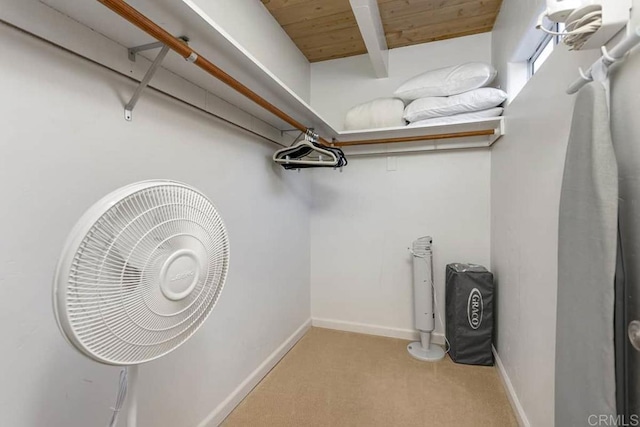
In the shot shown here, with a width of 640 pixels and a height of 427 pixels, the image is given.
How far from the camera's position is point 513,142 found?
5.53 ft

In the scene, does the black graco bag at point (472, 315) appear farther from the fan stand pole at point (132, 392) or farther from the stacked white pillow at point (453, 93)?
the fan stand pole at point (132, 392)

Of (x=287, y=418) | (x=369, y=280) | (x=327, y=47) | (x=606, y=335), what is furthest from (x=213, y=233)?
(x=327, y=47)

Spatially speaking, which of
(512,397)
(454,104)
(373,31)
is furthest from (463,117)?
(512,397)

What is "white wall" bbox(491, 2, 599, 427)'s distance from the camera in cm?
112

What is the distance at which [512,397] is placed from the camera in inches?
64.2

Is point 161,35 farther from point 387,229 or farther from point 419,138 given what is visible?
point 387,229

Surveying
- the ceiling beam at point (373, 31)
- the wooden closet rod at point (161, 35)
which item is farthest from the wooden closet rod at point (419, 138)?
the wooden closet rod at point (161, 35)

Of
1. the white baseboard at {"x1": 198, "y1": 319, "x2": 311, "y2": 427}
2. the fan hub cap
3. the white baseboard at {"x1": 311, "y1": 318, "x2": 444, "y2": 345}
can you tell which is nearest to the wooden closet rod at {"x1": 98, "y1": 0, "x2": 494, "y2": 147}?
the fan hub cap

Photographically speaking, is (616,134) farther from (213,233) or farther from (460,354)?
(460,354)

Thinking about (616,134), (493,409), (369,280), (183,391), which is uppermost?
(616,134)

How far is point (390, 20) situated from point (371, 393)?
267 cm

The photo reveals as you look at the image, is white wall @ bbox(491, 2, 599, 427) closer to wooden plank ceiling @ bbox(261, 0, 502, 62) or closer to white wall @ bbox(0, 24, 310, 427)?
wooden plank ceiling @ bbox(261, 0, 502, 62)

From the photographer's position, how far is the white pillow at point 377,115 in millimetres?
2293

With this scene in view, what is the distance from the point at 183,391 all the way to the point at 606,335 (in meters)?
1.56
